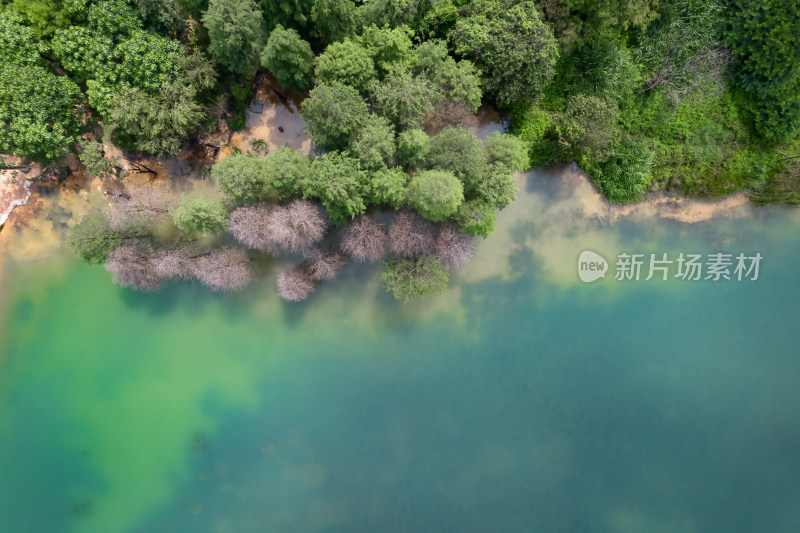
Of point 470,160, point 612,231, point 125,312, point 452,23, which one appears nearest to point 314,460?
point 125,312

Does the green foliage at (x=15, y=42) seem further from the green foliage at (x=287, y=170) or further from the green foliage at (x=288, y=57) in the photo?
the green foliage at (x=287, y=170)

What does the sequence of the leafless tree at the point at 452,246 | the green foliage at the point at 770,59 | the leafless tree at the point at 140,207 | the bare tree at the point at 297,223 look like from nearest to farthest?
the bare tree at the point at 297,223 → the green foliage at the point at 770,59 → the leafless tree at the point at 452,246 → the leafless tree at the point at 140,207

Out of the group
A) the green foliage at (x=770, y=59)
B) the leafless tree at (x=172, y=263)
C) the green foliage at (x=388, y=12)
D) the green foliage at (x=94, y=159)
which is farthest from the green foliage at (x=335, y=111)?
the green foliage at (x=770, y=59)

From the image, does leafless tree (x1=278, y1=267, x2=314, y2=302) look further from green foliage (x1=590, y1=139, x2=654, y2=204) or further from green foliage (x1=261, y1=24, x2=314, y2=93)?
green foliage (x1=590, y1=139, x2=654, y2=204)

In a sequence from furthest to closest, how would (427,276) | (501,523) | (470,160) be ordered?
(501,523), (427,276), (470,160)

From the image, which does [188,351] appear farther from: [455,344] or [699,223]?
[699,223]
